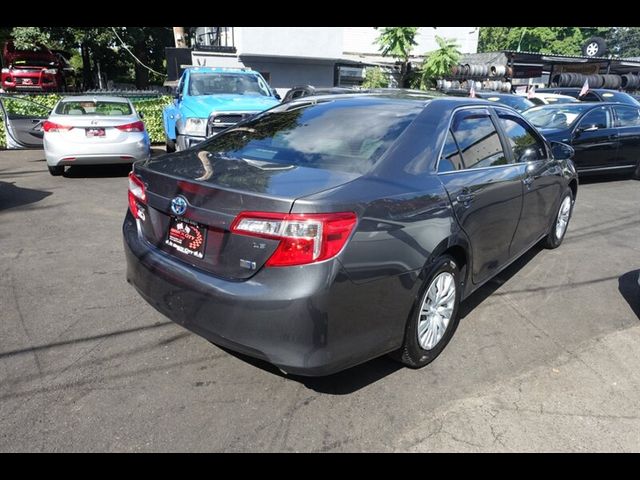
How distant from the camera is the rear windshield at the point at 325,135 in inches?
116

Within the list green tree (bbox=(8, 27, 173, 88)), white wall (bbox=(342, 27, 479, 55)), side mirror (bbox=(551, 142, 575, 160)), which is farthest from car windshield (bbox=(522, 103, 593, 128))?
green tree (bbox=(8, 27, 173, 88))

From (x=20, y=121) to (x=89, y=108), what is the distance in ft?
12.3

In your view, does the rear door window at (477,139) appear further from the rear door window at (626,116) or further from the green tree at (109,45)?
the green tree at (109,45)

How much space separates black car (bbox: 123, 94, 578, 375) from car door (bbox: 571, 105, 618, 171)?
675 centimetres

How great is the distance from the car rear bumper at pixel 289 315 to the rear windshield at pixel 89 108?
749cm

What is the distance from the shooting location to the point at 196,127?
915 cm

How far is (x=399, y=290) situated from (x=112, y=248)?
359 centimetres

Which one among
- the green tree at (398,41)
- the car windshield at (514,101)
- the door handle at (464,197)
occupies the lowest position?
the door handle at (464,197)

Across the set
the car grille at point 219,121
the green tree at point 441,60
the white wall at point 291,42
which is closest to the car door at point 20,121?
the car grille at point 219,121

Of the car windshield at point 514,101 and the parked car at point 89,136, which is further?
the car windshield at point 514,101

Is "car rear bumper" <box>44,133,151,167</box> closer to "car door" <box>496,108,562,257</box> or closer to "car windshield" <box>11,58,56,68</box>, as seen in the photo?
"car door" <box>496,108,562,257</box>

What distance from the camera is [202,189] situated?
2.61 m
